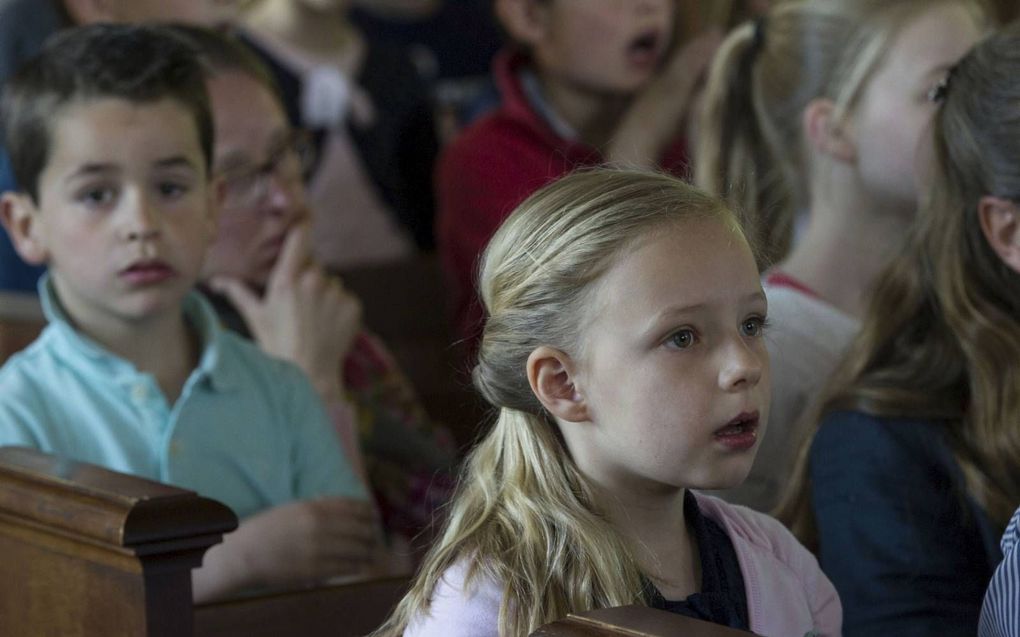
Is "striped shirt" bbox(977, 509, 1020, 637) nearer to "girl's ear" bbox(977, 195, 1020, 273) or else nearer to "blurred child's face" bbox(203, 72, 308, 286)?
"girl's ear" bbox(977, 195, 1020, 273)

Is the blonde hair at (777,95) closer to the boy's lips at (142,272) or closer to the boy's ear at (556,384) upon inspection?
the boy's lips at (142,272)

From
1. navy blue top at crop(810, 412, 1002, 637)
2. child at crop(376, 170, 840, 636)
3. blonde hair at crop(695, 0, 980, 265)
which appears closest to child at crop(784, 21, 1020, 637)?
navy blue top at crop(810, 412, 1002, 637)

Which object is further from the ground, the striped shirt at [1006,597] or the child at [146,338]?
the child at [146,338]

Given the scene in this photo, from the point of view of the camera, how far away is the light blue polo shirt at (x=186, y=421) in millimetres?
1835

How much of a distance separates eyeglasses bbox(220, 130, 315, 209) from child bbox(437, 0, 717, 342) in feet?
2.02

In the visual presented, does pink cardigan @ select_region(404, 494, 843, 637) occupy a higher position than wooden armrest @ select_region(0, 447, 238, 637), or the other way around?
wooden armrest @ select_region(0, 447, 238, 637)

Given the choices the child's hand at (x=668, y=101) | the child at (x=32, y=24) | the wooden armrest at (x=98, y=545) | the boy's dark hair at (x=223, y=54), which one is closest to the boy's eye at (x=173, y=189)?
the boy's dark hair at (x=223, y=54)

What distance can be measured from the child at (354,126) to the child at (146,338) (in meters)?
1.37

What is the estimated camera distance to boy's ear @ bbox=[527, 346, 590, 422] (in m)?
1.28

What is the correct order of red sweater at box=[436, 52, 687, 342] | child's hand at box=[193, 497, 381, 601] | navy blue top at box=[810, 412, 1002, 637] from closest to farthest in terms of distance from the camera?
navy blue top at box=[810, 412, 1002, 637] → child's hand at box=[193, 497, 381, 601] → red sweater at box=[436, 52, 687, 342]

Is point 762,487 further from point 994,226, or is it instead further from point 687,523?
point 687,523

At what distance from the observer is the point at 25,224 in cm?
197

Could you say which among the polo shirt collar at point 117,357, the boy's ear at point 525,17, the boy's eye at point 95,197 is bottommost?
the polo shirt collar at point 117,357

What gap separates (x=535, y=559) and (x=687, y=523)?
0.18m
